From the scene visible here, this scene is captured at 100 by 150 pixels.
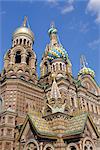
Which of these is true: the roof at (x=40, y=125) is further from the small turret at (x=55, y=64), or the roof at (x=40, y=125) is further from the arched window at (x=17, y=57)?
the arched window at (x=17, y=57)

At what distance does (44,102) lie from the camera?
28812 mm

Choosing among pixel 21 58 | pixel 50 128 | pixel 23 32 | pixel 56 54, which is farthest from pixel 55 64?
pixel 50 128

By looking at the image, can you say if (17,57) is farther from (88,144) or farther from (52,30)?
(88,144)

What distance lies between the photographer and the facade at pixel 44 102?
14.2 metres

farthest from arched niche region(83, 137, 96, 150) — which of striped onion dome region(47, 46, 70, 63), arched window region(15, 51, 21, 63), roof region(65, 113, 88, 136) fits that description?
striped onion dome region(47, 46, 70, 63)

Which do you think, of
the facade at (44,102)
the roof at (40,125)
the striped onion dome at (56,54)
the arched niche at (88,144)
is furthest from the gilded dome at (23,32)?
the arched niche at (88,144)

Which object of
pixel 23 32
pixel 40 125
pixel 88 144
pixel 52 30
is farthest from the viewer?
pixel 52 30

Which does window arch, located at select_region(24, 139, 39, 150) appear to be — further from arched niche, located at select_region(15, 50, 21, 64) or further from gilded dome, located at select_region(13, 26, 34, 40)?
gilded dome, located at select_region(13, 26, 34, 40)

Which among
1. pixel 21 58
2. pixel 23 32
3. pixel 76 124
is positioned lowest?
pixel 76 124

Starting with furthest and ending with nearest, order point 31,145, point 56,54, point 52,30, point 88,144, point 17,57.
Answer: point 52,30
point 56,54
point 17,57
point 31,145
point 88,144

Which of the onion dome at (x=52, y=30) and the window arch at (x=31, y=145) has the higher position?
the onion dome at (x=52, y=30)

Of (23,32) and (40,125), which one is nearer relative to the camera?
(40,125)

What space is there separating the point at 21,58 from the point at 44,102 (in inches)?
291

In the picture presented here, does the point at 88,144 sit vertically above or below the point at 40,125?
below
